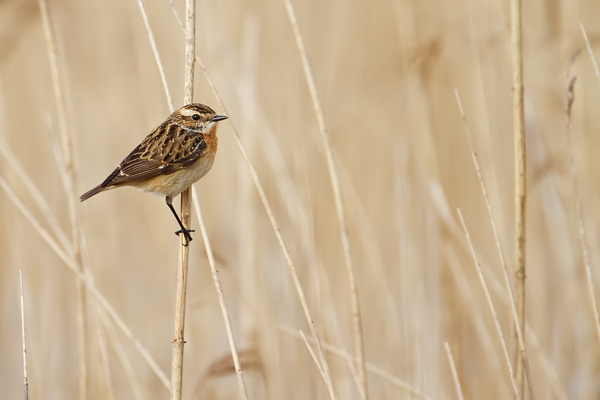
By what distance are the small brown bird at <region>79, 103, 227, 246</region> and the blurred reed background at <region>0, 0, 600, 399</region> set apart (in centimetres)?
50

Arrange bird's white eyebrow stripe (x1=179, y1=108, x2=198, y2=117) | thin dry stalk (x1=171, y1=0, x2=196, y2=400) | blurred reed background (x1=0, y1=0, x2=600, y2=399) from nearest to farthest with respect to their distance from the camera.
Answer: thin dry stalk (x1=171, y1=0, x2=196, y2=400)
bird's white eyebrow stripe (x1=179, y1=108, x2=198, y2=117)
blurred reed background (x1=0, y1=0, x2=600, y2=399)

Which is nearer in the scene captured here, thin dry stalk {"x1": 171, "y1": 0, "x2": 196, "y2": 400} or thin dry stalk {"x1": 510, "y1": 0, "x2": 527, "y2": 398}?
thin dry stalk {"x1": 171, "y1": 0, "x2": 196, "y2": 400}

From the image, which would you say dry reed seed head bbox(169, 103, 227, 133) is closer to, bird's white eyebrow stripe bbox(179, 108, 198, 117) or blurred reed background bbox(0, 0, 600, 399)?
bird's white eyebrow stripe bbox(179, 108, 198, 117)

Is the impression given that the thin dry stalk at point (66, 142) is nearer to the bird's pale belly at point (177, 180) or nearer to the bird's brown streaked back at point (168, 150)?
the bird's brown streaked back at point (168, 150)

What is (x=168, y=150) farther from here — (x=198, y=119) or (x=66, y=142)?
(x=66, y=142)

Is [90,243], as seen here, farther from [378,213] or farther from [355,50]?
[355,50]

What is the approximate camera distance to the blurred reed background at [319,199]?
137 inches

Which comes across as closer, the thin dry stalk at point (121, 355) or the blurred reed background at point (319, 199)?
the thin dry stalk at point (121, 355)

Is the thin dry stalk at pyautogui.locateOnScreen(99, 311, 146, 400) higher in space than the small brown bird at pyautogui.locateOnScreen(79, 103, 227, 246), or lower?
lower

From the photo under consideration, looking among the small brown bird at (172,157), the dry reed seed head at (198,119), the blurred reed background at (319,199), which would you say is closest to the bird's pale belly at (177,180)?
the small brown bird at (172,157)

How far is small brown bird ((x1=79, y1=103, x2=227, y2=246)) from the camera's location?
2.97 m

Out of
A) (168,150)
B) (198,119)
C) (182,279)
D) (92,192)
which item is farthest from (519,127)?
(92,192)

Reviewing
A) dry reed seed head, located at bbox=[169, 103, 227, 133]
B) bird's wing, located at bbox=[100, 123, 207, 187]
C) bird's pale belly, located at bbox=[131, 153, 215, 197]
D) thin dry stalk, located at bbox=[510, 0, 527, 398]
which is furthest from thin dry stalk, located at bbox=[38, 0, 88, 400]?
thin dry stalk, located at bbox=[510, 0, 527, 398]

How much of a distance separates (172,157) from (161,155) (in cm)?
7
